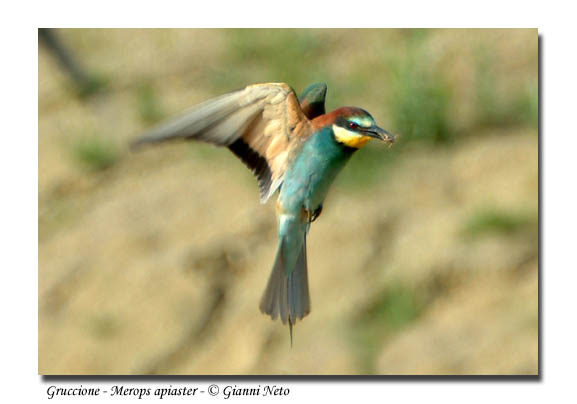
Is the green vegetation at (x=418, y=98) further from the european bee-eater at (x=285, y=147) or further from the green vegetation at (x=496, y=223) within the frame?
the european bee-eater at (x=285, y=147)

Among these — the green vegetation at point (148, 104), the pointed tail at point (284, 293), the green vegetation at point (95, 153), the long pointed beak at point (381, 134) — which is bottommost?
the pointed tail at point (284, 293)

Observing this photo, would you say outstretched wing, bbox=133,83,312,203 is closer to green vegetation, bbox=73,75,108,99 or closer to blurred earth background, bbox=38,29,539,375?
blurred earth background, bbox=38,29,539,375

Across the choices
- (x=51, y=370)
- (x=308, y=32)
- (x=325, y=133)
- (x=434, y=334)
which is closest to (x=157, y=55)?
(x=308, y=32)

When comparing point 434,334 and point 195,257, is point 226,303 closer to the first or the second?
point 195,257

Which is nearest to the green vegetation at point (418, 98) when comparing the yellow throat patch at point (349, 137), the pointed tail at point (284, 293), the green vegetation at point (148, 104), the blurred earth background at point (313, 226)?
the blurred earth background at point (313, 226)

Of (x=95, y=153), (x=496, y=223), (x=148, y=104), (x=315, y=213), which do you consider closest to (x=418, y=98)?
(x=496, y=223)
